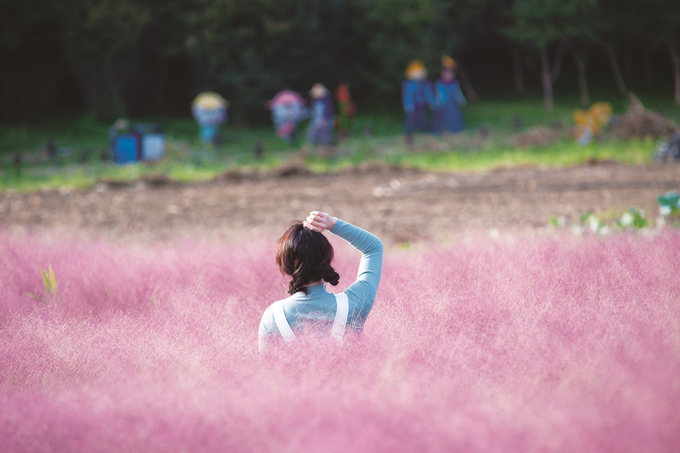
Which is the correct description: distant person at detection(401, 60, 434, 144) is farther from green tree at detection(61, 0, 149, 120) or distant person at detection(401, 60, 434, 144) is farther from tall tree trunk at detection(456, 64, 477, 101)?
tall tree trunk at detection(456, 64, 477, 101)

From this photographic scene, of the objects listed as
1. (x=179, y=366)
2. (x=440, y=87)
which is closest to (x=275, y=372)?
(x=179, y=366)

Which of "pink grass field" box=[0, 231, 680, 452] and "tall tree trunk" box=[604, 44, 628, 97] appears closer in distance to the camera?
"pink grass field" box=[0, 231, 680, 452]

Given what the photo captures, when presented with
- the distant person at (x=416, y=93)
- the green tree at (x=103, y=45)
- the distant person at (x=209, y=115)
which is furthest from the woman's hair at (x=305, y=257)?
the green tree at (x=103, y=45)

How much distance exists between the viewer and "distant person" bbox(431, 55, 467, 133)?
55.8ft

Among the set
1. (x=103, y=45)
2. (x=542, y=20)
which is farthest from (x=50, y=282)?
(x=542, y=20)

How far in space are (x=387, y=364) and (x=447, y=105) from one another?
16.3 m

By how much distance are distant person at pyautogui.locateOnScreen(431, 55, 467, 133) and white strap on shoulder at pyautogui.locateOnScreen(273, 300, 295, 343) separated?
15.5 m

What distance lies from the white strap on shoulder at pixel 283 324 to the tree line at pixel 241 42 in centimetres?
1965

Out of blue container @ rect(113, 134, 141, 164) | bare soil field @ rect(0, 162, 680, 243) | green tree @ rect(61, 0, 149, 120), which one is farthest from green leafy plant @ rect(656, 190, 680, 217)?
green tree @ rect(61, 0, 149, 120)

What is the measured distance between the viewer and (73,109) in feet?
79.3

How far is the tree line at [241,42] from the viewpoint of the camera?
2052 centimetres

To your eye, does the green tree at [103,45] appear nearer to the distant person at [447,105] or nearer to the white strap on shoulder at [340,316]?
the distant person at [447,105]

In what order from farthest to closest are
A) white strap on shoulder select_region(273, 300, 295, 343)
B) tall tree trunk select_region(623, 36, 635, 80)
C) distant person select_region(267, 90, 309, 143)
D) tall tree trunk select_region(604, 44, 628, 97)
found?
tall tree trunk select_region(623, 36, 635, 80) → tall tree trunk select_region(604, 44, 628, 97) → distant person select_region(267, 90, 309, 143) → white strap on shoulder select_region(273, 300, 295, 343)

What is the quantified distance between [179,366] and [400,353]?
692 mm
